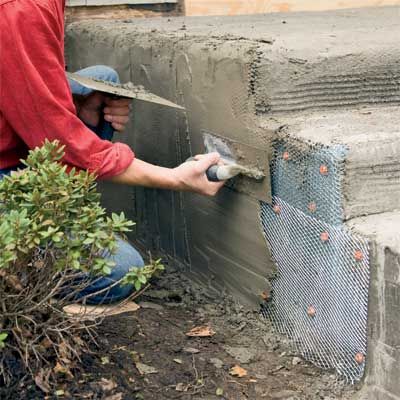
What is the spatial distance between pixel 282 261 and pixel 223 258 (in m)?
0.38

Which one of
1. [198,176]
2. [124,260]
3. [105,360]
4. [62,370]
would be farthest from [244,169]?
[62,370]

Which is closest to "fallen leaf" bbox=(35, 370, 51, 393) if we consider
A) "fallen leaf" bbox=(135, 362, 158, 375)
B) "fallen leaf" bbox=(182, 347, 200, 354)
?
"fallen leaf" bbox=(135, 362, 158, 375)

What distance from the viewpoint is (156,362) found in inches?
94.5

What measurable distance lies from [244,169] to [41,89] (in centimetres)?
70

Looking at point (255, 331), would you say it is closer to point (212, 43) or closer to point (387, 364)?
point (387, 364)

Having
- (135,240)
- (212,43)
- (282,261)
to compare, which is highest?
(212,43)

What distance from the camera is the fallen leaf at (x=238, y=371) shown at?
2412mm

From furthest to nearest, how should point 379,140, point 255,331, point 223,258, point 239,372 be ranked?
point 223,258 → point 255,331 → point 239,372 → point 379,140

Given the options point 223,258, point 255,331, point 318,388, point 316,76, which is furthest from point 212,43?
point 318,388

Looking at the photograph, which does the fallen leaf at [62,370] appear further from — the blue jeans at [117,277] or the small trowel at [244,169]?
the small trowel at [244,169]

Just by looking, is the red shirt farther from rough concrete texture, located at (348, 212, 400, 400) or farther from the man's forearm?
rough concrete texture, located at (348, 212, 400, 400)

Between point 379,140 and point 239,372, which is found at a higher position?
point 379,140

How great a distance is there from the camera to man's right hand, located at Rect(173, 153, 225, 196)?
8.42ft

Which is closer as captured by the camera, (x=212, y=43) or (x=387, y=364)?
(x=387, y=364)
